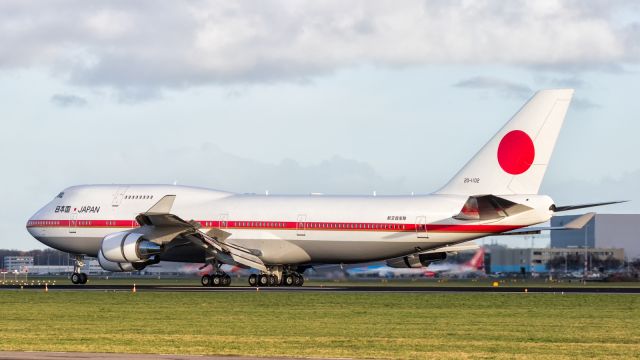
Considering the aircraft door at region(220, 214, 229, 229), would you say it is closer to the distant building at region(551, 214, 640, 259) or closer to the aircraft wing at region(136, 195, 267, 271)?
the aircraft wing at region(136, 195, 267, 271)

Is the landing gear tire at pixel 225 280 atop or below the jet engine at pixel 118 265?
below

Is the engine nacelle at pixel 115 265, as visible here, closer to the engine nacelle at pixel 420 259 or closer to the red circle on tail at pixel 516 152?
the engine nacelle at pixel 420 259

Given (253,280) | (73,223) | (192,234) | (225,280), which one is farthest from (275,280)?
(73,223)

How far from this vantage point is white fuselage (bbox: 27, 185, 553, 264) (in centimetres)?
6669

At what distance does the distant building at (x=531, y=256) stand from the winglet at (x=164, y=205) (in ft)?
192

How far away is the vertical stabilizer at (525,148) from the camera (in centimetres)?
6569

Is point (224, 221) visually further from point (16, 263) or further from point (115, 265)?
point (16, 263)

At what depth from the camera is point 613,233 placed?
174m

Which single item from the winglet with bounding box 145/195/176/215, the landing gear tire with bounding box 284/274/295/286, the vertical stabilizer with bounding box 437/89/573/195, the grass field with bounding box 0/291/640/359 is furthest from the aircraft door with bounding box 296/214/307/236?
the grass field with bounding box 0/291/640/359

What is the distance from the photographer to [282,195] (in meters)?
72.5

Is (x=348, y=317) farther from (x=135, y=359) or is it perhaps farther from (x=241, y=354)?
(x=135, y=359)

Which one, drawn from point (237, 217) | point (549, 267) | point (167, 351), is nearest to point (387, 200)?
point (237, 217)

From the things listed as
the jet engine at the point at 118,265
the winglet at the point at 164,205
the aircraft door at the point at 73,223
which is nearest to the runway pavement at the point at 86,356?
the winglet at the point at 164,205

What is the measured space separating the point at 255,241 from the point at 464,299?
2044 centimetres
